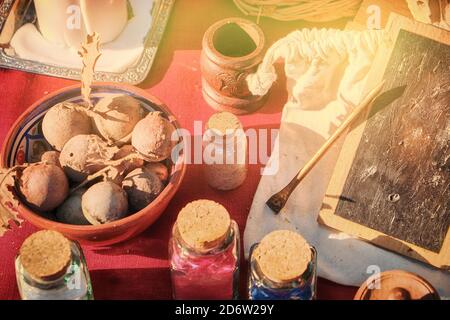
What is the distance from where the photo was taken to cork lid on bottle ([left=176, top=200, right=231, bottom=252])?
2.31ft

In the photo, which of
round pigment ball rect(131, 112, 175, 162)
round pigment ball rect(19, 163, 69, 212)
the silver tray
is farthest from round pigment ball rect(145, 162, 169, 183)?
the silver tray

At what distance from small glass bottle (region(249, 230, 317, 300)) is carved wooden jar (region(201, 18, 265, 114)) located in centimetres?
30

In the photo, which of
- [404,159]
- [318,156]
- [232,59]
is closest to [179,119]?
[232,59]

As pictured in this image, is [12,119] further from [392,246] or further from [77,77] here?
[392,246]

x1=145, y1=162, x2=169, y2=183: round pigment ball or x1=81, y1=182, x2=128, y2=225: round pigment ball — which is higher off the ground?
x1=145, y1=162, x2=169, y2=183: round pigment ball

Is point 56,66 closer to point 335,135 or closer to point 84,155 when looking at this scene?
point 84,155

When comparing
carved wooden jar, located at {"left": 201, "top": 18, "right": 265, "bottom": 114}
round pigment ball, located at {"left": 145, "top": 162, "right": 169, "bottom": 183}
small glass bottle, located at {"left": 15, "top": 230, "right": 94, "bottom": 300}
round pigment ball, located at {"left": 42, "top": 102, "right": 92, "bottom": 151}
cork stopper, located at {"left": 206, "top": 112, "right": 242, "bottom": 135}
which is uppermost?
carved wooden jar, located at {"left": 201, "top": 18, "right": 265, "bottom": 114}

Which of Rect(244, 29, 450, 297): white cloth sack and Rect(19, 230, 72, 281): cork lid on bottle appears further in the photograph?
Rect(244, 29, 450, 297): white cloth sack

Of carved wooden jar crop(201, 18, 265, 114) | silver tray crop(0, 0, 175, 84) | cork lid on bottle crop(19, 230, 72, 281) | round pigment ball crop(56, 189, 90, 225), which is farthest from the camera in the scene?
silver tray crop(0, 0, 175, 84)

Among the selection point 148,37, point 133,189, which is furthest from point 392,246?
point 148,37

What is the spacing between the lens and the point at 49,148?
86 cm

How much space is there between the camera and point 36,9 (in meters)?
1.02

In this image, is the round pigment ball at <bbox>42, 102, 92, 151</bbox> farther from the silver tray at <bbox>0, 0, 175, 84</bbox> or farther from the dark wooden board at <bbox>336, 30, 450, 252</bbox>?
the dark wooden board at <bbox>336, 30, 450, 252</bbox>

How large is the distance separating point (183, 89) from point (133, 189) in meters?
0.28
